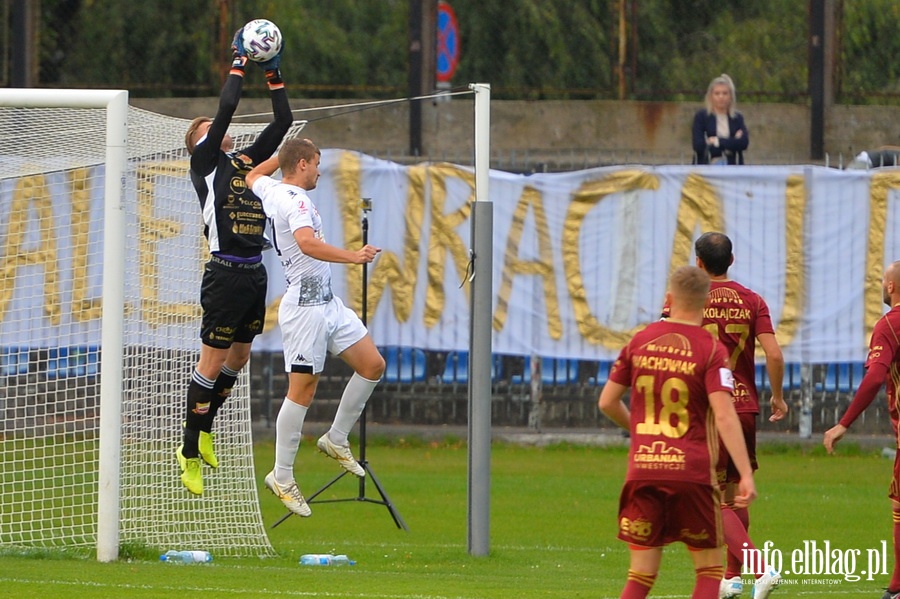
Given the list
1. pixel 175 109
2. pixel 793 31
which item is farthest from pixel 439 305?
pixel 793 31

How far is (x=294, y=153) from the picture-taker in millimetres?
9633

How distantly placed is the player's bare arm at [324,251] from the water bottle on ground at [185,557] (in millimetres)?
2373

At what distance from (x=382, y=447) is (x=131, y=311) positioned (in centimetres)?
617

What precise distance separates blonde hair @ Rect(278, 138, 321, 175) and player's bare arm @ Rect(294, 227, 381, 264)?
1.57 feet

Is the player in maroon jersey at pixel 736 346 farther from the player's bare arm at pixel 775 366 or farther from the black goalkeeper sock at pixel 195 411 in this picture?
the black goalkeeper sock at pixel 195 411

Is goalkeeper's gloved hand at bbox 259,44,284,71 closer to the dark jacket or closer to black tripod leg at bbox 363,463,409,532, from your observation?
black tripod leg at bbox 363,463,409,532

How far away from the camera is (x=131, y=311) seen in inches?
429

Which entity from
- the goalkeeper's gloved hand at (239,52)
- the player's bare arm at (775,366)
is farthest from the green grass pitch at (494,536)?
the goalkeeper's gloved hand at (239,52)

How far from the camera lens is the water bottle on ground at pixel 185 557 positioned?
10133mm

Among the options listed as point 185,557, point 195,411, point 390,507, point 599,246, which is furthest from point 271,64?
point 599,246

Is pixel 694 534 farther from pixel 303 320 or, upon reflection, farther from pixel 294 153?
pixel 294 153

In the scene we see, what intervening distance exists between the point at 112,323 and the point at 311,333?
1319 millimetres

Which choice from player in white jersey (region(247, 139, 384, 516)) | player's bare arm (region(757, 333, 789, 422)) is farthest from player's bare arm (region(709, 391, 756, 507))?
player in white jersey (region(247, 139, 384, 516))

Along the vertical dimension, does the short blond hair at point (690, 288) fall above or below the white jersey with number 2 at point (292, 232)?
below
